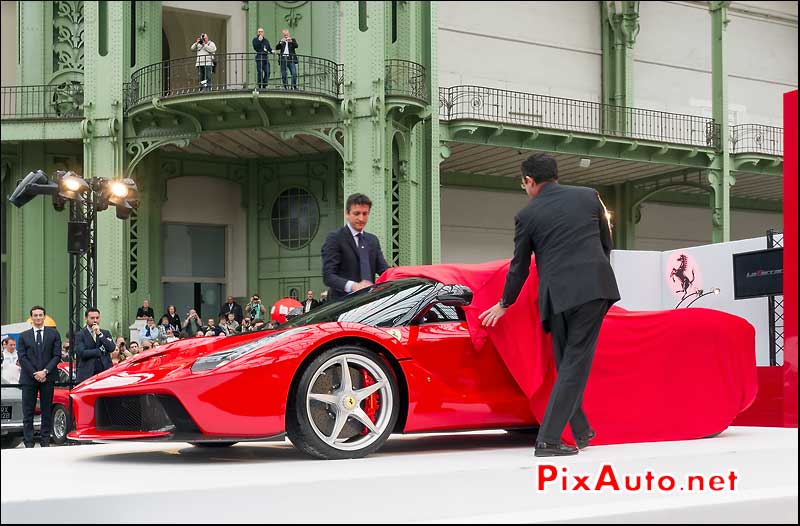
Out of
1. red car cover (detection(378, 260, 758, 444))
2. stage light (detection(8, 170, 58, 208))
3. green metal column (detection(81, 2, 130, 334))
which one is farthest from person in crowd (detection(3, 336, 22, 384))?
red car cover (detection(378, 260, 758, 444))

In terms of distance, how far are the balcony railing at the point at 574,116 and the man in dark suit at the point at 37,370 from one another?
13.8 metres

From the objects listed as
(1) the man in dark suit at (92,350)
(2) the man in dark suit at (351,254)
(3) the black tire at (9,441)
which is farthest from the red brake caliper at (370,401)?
(3) the black tire at (9,441)

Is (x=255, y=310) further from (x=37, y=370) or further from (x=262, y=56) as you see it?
(x=37, y=370)

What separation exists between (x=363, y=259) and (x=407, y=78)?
52.8 ft

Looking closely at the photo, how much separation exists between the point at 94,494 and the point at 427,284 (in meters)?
2.94

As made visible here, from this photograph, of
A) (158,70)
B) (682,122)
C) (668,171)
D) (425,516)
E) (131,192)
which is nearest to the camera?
(425,516)

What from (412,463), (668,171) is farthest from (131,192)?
(668,171)

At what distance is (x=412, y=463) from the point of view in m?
4.15

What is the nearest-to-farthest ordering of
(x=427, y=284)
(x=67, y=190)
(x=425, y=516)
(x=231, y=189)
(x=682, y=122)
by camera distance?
1. (x=425, y=516)
2. (x=427, y=284)
3. (x=67, y=190)
4. (x=231, y=189)
5. (x=682, y=122)

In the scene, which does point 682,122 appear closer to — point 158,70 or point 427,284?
point 158,70

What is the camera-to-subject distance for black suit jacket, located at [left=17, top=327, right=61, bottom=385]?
12828 millimetres

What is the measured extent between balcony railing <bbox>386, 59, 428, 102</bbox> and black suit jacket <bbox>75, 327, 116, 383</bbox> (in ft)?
33.8

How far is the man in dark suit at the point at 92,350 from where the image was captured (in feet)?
42.9

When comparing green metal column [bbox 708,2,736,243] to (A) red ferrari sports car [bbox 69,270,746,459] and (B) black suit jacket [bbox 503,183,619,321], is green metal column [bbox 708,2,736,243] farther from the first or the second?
(B) black suit jacket [bbox 503,183,619,321]
